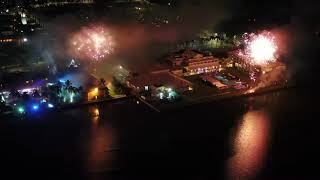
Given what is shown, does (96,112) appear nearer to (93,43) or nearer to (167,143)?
(167,143)

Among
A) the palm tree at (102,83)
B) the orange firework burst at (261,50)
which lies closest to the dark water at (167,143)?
the palm tree at (102,83)

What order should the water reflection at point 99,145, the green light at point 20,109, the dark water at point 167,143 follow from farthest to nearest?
the green light at point 20,109, the water reflection at point 99,145, the dark water at point 167,143

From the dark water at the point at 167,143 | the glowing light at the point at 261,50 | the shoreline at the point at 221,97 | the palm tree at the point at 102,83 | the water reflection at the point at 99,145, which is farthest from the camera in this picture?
the glowing light at the point at 261,50

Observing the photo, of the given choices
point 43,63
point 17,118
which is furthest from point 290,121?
point 43,63

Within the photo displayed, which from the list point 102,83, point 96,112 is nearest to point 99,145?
point 96,112

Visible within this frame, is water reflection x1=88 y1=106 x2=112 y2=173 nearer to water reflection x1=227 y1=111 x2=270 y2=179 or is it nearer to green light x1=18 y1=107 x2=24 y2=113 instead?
green light x1=18 y1=107 x2=24 y2=113

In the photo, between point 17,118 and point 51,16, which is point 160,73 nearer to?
point 17,118

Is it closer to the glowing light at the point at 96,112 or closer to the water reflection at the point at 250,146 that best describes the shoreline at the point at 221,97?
the water reflection at the point at 250,146
